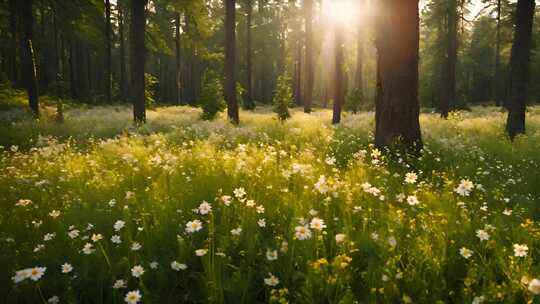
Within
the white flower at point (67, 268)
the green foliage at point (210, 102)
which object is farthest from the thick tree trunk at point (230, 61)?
the white flower at point (67, 268)

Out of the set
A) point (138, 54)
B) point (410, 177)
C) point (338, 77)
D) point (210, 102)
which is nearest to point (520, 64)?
point (338, 77)

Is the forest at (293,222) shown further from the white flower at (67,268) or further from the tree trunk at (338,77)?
the tree trunk at (338,77)

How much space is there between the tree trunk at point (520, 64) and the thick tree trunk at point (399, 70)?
669 cm

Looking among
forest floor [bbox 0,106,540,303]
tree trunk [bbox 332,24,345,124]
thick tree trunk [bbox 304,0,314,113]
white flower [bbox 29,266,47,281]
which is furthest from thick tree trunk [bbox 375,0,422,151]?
thick tree trunk [bbox 304,0,314,113]

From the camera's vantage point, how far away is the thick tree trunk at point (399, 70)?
702 cm

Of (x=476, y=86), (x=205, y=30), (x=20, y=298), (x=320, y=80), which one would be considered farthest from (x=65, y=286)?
(x=320, y=80)

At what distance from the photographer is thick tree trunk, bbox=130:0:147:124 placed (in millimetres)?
15023

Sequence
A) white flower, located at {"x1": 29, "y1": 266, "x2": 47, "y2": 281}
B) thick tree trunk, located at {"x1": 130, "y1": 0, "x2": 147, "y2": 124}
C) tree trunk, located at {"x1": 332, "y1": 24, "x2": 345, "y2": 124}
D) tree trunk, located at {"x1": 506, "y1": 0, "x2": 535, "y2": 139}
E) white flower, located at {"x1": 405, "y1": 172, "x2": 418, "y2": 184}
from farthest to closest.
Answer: tree trunk, located at {"x1": 332, "y1": 24, "x2": 345, "y2": 124} → thick tree trunk, located at {"x1": 130, "y1": 0, "x2": 147, "y2": 124} → tree trunk, located at {"x1": 506, "y1": 0, "x2": 535, "y2": 139} → white flower, located at {"x1": 405, "y1": 172, "x2": 418, "y2": 184} → white flower, located at {"x1": 29, "y1": 266, "x2": 47, "y2": 281}

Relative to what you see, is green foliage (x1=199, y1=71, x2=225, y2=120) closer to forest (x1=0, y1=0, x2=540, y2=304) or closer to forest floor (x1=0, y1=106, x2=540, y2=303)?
forest (x1=0, y1=0, x2=540, y2=304)

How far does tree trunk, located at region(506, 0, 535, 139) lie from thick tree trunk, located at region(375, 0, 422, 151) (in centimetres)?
669

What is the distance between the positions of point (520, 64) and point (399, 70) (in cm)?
746

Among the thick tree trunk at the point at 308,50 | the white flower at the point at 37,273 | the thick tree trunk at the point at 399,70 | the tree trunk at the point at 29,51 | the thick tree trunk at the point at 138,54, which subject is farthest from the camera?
the thick tree trunk at the point at 308,50

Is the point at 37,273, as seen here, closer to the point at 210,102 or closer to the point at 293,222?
the point at 293,222

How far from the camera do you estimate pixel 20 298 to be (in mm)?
2693
